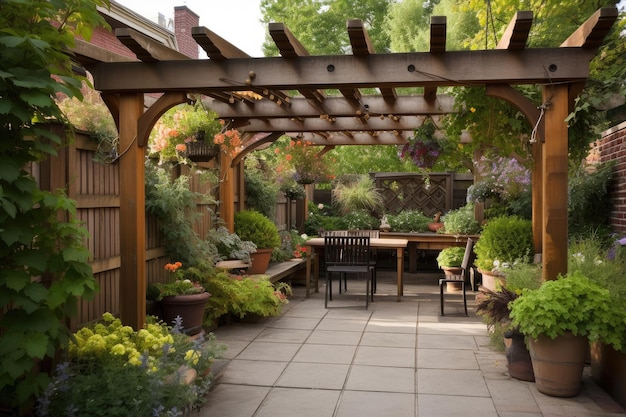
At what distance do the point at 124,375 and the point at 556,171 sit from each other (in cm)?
311

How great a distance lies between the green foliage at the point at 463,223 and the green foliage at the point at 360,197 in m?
2.00

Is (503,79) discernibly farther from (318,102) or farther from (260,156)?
(260,156)

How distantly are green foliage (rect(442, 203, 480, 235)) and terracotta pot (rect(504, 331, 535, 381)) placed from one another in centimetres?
523

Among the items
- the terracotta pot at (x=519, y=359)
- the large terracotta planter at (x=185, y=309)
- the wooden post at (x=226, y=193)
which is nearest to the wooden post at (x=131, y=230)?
the large terracotta planter at (x=185, y=309)

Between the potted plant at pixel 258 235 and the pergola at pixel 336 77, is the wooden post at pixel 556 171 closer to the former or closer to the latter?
the pergola at pixel 336 77

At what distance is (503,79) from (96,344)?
3.22m

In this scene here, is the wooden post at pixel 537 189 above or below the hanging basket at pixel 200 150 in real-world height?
below

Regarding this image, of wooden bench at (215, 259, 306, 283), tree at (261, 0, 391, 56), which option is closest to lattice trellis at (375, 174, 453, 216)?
wooden bench at (215, 259, 306, 283)

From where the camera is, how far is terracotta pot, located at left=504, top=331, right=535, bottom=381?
4766 mm

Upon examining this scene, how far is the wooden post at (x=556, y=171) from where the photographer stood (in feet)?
14.6

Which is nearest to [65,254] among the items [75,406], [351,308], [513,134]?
[75,406]

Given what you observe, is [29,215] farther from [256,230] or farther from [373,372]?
[256,230]

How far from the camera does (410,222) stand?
11.3 metres

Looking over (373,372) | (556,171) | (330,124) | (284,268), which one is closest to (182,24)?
(330,124)
